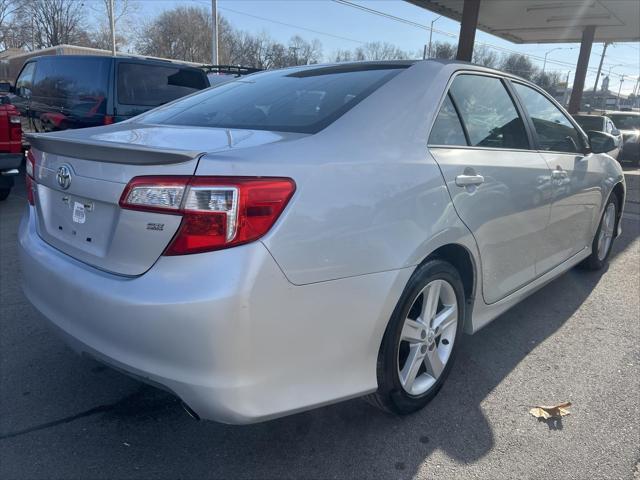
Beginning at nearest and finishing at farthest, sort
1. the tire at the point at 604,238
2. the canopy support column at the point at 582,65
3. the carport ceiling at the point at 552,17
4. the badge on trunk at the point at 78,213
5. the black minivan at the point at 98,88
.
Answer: the badge on trunk at the point at 78,213, the tire at the point at 604,238, the black minivan at the point at 98,88, the carport ceiling at the point at 552,17, the canopy support column at the point at 582,65

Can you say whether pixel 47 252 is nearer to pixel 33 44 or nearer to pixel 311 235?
pixel 311 235

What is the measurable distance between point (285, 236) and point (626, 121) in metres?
18.3

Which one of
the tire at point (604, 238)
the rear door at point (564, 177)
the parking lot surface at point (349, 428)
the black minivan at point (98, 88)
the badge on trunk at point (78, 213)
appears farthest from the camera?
the black minivan at point (98, 88)

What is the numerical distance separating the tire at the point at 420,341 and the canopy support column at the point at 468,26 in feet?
43.8

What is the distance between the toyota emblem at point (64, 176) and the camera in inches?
80.2

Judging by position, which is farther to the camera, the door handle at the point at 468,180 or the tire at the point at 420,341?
the door handle at the point at 468,180

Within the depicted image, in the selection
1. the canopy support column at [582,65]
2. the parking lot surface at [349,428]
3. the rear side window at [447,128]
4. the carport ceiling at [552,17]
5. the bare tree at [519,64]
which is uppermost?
the bare tree at [519,64]

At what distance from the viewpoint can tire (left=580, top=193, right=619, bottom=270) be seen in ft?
14.9

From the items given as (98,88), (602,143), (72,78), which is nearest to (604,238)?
(602,143)

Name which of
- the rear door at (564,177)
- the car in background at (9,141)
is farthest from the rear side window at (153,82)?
the rear door at (564,177)

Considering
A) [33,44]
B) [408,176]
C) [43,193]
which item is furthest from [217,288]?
[33,44]

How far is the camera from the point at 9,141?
6148 millimetres

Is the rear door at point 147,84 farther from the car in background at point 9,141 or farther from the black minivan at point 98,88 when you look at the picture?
the car in background at point 9,141

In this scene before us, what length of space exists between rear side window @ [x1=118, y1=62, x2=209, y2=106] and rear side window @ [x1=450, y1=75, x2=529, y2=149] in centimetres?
510
